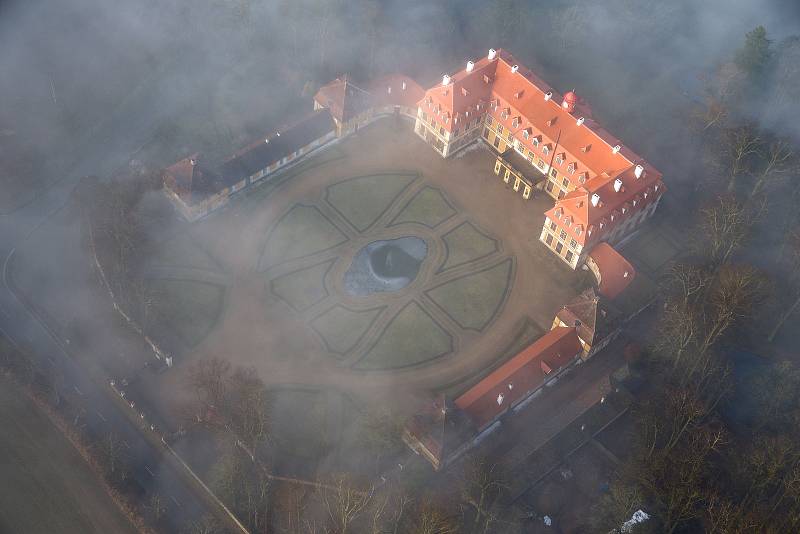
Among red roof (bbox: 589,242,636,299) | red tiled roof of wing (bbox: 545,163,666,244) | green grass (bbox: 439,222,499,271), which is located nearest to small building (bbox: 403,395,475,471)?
green grass (bbox: 439,222,499,271)

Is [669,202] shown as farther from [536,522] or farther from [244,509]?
[244,509]

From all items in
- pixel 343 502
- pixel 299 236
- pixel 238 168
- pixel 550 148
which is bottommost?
pixel 343 502

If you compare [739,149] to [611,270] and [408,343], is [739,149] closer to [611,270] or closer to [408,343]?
[611,270]

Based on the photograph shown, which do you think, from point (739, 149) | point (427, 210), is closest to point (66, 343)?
point (427, 210)

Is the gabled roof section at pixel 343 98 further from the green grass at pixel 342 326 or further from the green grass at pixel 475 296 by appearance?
the green grass at pixel 342 326

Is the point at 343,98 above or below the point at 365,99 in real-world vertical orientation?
above

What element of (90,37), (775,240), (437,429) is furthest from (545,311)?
(90,37)

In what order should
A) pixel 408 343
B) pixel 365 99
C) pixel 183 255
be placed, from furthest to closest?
pixel 365 99 → pixel 183 255 → pixel 408 343

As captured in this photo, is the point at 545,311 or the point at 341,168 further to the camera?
the point at 341,168
